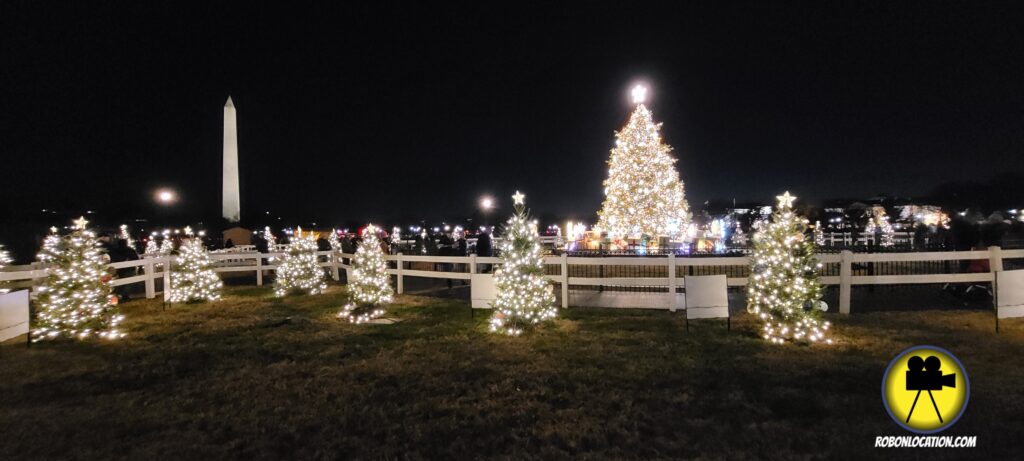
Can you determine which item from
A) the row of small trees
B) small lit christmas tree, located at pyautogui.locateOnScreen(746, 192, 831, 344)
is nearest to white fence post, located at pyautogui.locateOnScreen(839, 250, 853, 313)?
the row of small trees

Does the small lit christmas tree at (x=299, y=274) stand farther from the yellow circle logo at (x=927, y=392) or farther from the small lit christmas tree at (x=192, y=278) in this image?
the yellow circle logo at (x=927, y=392)

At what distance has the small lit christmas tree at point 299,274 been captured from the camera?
46.2 ft

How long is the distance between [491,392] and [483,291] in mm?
4411

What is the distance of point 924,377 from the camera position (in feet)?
14.4

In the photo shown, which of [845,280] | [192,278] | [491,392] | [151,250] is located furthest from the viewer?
[151,250]

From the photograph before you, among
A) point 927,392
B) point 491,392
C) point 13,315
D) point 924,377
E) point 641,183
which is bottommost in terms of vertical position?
point 491,392

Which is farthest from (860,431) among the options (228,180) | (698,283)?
(228,180)

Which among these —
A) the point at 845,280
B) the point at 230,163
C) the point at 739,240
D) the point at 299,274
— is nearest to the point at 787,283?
the point at 845,280

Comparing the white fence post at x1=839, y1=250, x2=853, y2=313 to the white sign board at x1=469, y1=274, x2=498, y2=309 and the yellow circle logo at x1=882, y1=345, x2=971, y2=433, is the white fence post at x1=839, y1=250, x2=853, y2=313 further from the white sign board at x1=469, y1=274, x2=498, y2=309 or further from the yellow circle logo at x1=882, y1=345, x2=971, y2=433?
the white sign board at x1=469, y1=274, x2=498, y2=309

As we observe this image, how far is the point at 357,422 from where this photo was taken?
189 inches

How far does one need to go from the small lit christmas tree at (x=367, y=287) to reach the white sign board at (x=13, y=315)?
191 inches

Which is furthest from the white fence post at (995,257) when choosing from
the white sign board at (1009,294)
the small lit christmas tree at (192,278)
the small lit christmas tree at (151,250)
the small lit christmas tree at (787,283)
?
the small lit christmas tree at (151,250)

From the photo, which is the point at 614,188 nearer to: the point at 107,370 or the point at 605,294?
the point at 605,294

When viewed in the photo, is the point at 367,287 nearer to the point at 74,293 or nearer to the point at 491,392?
the point at 74,293
